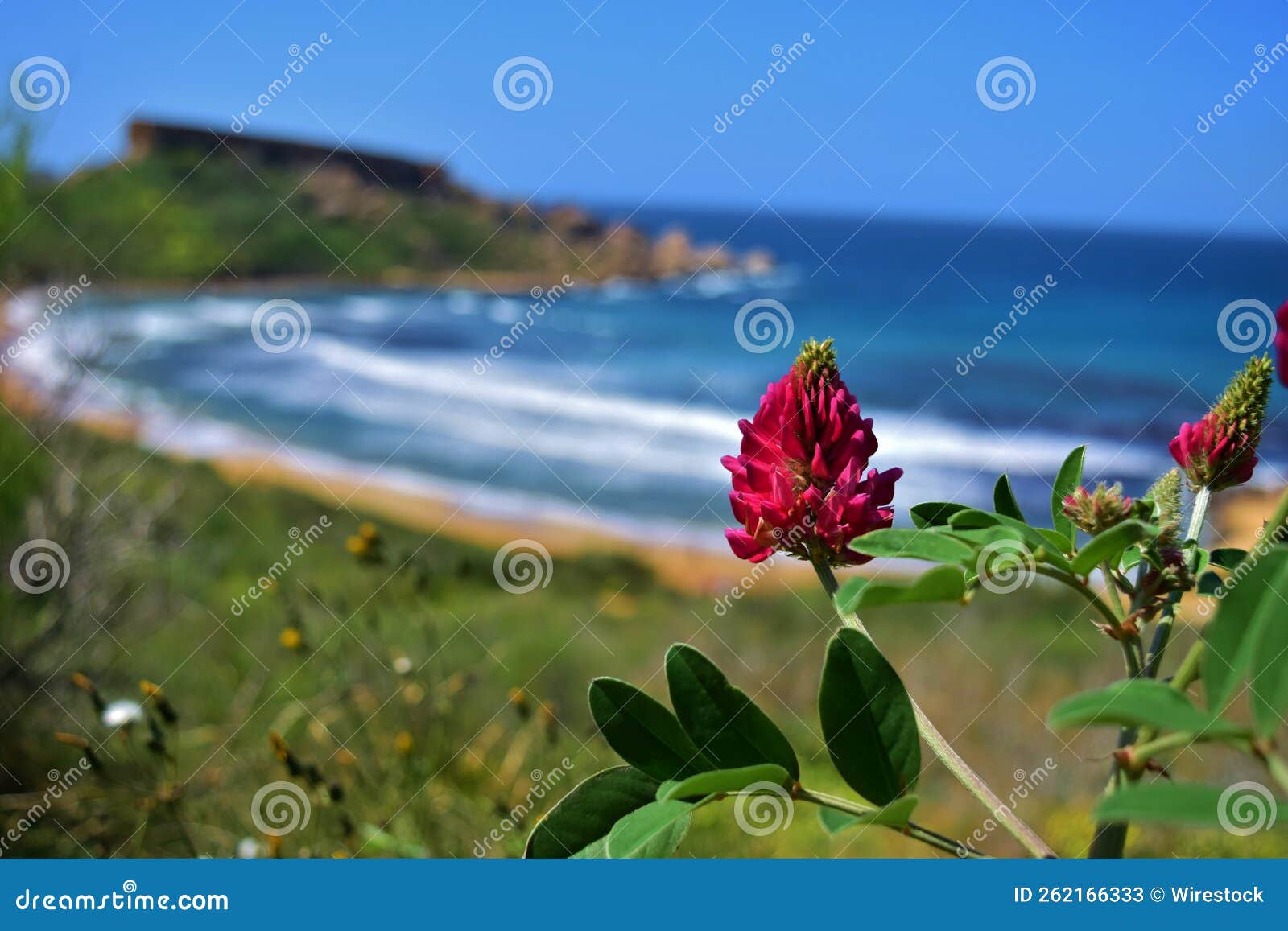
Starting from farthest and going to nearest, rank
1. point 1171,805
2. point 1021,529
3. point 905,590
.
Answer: point 1021,529 < point 905,590 < point 1171,805

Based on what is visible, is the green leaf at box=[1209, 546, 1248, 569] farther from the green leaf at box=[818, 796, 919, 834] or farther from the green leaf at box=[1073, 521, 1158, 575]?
the green leaf at box=[818, 796, 919, 834]

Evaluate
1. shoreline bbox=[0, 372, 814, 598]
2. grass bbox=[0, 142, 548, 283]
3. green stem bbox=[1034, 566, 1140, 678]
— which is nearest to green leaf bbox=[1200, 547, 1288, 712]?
green stem bbox=[1034, 566, 1140, 678]

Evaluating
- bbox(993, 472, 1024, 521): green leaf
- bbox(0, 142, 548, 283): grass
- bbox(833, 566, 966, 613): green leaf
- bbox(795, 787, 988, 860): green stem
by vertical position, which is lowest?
bbox(795, 787, 988, 860): green stem

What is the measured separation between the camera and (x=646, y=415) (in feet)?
75.5

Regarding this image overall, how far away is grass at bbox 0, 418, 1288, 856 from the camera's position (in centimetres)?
297

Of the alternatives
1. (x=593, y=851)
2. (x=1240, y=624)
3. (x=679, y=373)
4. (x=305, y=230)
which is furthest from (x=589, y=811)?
(x=305, y=230)

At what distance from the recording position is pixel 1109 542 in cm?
59

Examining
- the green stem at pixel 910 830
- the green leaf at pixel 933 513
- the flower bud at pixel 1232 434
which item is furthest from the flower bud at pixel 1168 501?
the green stem at pixel 910 830

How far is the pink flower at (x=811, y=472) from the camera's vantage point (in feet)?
2.61

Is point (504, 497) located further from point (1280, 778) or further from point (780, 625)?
point (1280, 778)

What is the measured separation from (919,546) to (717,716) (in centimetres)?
19

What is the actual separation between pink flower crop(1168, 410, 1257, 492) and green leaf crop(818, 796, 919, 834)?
15.0 inches

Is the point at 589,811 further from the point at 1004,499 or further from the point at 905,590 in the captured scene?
the point at 1004,499

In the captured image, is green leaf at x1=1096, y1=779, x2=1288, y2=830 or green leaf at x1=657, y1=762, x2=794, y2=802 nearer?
green leaf at x1=1096, y1=779, x2=1288, y2=830
